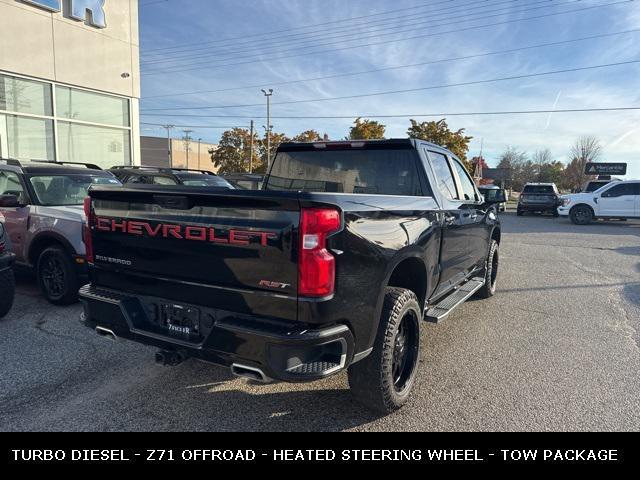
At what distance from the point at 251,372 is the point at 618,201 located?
19.8 meters

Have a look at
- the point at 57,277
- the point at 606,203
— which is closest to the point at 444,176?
the point at 57,277

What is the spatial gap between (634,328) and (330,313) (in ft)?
15.2

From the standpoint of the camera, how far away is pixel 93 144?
609 inches

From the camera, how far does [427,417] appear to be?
3.11m

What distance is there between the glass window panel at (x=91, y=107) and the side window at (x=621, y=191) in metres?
19.3

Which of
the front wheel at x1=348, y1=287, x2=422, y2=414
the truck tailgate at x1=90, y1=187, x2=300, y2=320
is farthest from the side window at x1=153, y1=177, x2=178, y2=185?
the front wheel at x1=348, y1=287, x2=422, y2=414

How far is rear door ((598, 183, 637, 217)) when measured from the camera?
17422 millimetres

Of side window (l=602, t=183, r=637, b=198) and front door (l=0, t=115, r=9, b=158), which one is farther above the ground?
front door (l=0, t=115, r=9, b=158)

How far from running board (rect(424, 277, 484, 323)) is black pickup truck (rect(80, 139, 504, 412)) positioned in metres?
0.04

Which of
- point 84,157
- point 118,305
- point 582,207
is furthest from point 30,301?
point 582,207

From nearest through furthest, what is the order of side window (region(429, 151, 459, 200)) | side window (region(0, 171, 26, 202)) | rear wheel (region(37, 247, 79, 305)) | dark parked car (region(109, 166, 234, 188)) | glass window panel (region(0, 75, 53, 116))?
1. side window (region(429, 151, 459, 200))
2. rear wheel (region(37, 247, 79, 305))
3. side window (region(0, 171, 26, 202))
4. dark parked car (region(109, 166, 234, 188))
5. glass window panel (region(0, 75, 53, 116))

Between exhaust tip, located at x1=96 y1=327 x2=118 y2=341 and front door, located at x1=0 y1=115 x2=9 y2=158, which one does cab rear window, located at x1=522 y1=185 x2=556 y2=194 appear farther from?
exhaust tip, located at x1=96 y1=327 x2=118 y2=341

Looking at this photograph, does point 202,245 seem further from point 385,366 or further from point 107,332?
point 385,366
